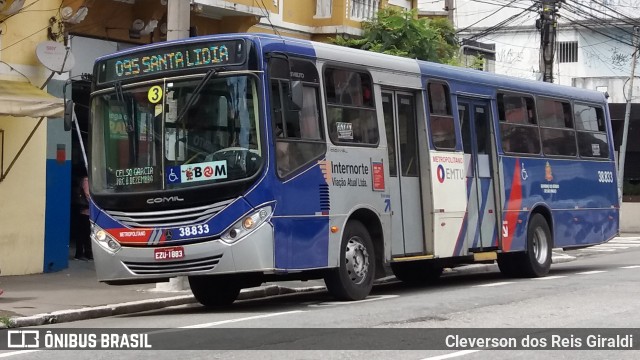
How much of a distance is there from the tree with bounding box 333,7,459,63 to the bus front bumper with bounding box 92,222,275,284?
A: 11.8 meters

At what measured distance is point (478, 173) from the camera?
16.5 m

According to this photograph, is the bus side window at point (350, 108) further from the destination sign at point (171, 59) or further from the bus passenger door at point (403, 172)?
the destination sign at point (171, 59)

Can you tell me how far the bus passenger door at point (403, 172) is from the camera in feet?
47.8

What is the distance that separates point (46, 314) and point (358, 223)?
165 inches

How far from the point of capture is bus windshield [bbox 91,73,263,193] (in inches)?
478

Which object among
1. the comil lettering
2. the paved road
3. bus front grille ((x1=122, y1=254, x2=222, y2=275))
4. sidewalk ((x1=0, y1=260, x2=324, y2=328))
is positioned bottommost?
the paved road

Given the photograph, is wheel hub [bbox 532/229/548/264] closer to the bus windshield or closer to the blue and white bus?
the blue and white bus

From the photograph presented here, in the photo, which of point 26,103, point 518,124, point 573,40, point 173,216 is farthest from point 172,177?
point 573,40

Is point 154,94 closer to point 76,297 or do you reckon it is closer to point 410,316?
point 76,297

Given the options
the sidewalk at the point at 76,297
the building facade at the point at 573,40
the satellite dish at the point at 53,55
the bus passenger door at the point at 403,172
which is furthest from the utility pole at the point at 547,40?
the building facade at the point at 573,40

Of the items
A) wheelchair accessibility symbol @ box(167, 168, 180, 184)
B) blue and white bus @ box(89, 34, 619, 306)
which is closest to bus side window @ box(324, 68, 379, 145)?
blue and white bus @ box(89, 34, 619, 306)

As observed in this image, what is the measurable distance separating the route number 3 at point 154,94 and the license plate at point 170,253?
72.2 inches

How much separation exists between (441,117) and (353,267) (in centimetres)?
327

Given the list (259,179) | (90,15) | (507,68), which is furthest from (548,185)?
(507,68)
